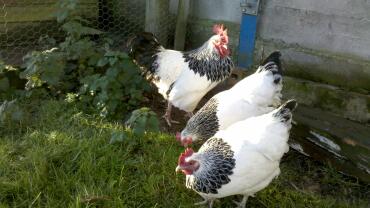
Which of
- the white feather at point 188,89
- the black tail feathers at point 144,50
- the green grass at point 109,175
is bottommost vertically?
the green grass at point 109,175

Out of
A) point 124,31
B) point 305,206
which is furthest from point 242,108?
point 124,31

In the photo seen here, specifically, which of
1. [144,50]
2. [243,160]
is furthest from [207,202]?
[144,50]

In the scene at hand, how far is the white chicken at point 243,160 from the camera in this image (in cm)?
236

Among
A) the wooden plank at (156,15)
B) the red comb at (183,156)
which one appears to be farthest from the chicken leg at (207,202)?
the wooden plank at (156,15)

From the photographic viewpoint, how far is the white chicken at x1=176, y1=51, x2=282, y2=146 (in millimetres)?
2873

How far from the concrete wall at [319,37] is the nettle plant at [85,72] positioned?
130 cm

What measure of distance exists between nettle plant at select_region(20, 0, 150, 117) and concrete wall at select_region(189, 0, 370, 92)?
1.30 meters

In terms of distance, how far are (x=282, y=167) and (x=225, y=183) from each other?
82 cm

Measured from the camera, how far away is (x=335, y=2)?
3354 mm

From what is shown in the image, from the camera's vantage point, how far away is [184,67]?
352 cm

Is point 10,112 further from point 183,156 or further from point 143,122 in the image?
point 183,156

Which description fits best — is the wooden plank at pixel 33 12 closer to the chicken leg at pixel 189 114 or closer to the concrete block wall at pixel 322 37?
the chicken leg at pixel 189 114

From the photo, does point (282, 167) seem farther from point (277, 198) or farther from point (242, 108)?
point (242, 108)

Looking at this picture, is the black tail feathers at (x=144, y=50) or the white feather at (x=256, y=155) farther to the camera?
the black tail feathers at (x=144, y=50)
